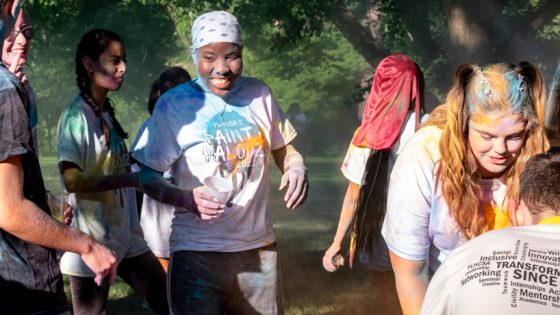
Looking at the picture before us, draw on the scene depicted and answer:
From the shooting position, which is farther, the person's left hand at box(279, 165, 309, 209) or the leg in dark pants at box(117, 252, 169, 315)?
the leg in dark pants at box(117, 252, 169, 315)

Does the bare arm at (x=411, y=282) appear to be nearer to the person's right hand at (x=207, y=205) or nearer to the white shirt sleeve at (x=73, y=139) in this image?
the person's right hand at (x=207, y=205)

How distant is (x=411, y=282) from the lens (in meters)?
4.14

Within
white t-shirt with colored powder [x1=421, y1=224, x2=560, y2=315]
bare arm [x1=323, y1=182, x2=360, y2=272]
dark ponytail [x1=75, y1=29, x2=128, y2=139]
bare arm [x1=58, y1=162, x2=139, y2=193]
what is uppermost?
dark ponytail [x1=75, y1=29, x2=128, y2=139]

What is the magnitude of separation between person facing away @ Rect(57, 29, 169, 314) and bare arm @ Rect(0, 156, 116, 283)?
1937mm

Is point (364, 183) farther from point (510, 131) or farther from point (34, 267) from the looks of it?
point (34, 267)

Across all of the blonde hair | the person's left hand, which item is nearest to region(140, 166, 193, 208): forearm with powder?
the person's left hand

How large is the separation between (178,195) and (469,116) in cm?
152

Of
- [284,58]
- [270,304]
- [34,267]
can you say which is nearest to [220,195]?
[270,304]

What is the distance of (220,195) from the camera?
4.67m

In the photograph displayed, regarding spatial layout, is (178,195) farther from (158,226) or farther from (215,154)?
(158,226)

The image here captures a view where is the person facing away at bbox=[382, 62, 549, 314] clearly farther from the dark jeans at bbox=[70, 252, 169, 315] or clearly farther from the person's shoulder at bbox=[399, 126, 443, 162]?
the dark jeans at bbox=[70, 252, 169, 315]

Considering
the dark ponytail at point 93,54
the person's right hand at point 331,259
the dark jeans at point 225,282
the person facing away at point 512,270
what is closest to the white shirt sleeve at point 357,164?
the person's right hand at point 331,259

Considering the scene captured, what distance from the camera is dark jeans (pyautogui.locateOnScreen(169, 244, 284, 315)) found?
504 cm

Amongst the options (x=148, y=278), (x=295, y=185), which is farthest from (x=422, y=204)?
(x=148, y=278)
